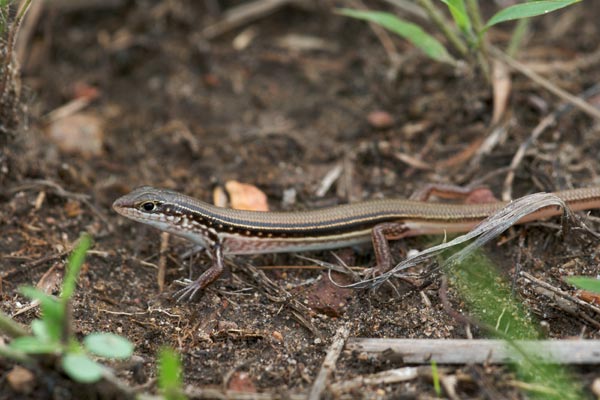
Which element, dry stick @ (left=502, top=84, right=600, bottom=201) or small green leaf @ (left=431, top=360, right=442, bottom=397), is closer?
small green leaf @ (left=431, top=360, right=442, bottom=397)

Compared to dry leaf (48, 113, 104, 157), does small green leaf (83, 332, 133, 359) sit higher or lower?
lower

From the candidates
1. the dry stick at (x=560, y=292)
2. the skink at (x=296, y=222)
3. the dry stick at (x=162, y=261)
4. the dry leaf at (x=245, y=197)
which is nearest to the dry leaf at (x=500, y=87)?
the skink at (x=296, y=222)

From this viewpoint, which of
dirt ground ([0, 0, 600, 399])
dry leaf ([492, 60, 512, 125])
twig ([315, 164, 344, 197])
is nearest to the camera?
dirt ground ([0, 0, 600, 399])

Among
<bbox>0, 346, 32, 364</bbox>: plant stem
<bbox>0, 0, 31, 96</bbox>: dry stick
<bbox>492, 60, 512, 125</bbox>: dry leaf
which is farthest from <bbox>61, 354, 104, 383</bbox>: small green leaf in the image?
<bbox>492, 60, 512, 125</bbox>: dry leaf

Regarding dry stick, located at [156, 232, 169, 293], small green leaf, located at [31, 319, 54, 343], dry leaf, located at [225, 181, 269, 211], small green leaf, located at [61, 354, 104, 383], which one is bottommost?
small green leaf, located at [61, 354, 104, 383]

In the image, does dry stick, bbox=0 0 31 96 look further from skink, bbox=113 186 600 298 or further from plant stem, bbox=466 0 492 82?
plant stem, bbox=466 0 492 82

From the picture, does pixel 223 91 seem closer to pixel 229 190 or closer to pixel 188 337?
pixel 229 190

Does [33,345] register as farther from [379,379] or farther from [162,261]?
[162,261]

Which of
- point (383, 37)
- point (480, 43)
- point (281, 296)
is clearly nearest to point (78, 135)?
point (281, 296)
